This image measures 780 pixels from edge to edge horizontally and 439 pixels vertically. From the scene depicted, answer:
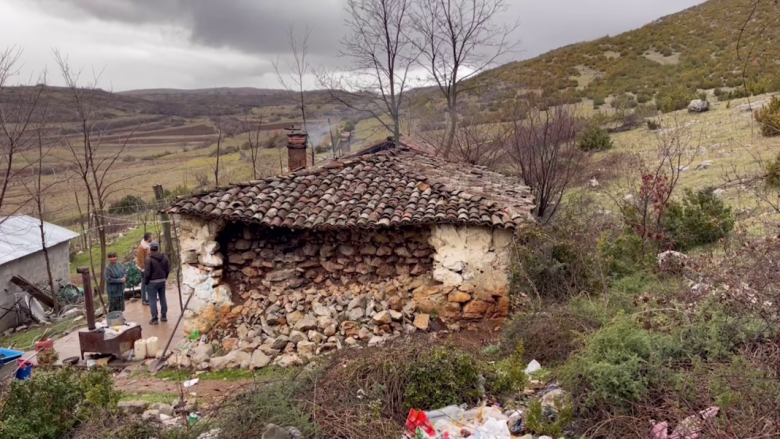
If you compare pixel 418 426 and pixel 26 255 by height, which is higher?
pixel 418 426

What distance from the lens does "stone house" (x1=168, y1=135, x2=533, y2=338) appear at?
356 inches

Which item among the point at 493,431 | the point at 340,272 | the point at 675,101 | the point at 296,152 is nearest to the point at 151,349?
the point at 340,272

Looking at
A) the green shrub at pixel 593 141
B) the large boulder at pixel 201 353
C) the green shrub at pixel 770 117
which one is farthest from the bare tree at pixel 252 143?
the green shrub at pixel 770 117

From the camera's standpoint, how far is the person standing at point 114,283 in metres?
12.6

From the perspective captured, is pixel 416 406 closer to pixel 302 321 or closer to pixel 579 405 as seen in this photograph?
pixel 579 405

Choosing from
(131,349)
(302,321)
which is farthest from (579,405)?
(131,349)

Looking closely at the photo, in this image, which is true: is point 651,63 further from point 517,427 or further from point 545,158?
point 517,427

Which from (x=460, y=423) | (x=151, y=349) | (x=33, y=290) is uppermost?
(x=460, y=423)

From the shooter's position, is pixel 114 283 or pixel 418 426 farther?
pixel 114 283

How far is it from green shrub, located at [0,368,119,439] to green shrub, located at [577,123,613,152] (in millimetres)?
19149

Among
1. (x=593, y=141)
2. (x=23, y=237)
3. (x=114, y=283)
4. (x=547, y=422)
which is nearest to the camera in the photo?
(x=547, y=422)

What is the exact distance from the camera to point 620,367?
4.57 metres

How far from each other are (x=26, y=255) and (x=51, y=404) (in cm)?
1290

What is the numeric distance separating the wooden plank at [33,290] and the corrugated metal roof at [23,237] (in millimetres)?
670
